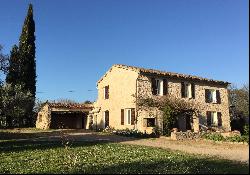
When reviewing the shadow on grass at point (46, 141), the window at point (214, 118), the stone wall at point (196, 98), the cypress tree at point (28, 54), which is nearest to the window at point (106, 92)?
the stone wall at point (196, 98)

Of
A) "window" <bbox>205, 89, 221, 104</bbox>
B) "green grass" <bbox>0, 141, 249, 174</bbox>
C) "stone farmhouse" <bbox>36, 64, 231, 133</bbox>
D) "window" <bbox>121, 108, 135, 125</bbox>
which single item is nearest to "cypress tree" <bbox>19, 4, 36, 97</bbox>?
"stone farmhouse" <bbox>36, 64, 231, 133</bbox>

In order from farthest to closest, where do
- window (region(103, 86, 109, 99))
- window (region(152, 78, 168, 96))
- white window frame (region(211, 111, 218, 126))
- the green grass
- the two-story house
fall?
window (region(103, 86, 109, 99)) < white window frame (region(211, 111, 218, 126)) < window (region(152, 78, 168, 96)) < the two-story house < the green grass

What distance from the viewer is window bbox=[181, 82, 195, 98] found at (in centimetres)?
3412

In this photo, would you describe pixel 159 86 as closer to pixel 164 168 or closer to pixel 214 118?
pixel 214 118

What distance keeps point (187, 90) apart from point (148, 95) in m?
5.54

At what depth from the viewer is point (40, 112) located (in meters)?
41.6

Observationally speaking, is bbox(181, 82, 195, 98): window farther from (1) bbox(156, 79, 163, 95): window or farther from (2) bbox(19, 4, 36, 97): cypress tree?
(2) bbox(19, 4, 36, 97): cypress tree

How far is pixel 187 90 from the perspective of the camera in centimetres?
3456

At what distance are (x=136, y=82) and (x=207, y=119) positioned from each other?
10.0 m

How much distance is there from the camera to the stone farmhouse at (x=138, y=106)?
102 ft

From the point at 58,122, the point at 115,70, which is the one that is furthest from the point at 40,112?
the point at 115,70

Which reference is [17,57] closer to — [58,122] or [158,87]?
[58,122]

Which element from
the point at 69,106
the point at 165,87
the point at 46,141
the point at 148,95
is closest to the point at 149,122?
the point at 148,95

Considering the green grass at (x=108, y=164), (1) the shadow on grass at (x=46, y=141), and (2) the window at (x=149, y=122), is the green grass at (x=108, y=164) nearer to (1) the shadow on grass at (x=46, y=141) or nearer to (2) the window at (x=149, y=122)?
(1) the shadow on grass at (x=46, y=141)
